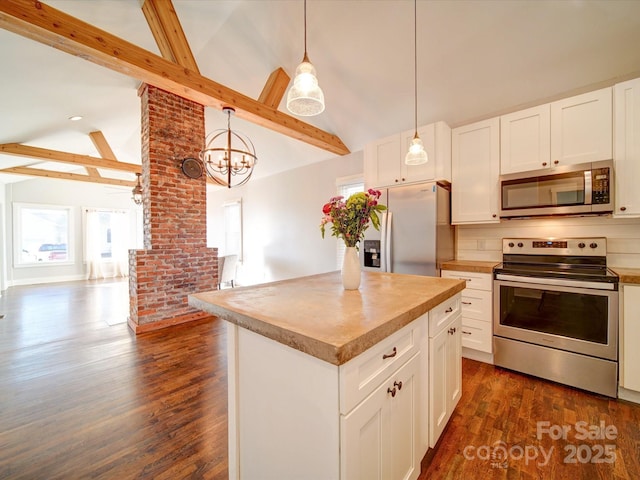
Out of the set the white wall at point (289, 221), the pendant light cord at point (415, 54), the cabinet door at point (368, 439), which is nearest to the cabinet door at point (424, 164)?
the pendant light cord at point (415, 54)

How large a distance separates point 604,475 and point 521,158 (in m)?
2.39

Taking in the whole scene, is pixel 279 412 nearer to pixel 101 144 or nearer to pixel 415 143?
pixel 415 143

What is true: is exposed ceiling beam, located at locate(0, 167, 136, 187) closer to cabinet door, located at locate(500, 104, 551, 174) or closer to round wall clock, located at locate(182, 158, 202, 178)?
round wall clock, located at locate(182, 158, 202, 178)

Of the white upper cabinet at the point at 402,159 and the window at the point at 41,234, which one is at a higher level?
the white upper cabinet at the point at 402,159

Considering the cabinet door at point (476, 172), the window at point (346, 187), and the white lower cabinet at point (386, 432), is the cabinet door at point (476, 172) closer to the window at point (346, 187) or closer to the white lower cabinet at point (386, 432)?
the window at point (346, 187)

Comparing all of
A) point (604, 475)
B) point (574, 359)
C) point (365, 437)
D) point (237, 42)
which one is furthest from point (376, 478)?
point (237, 42)

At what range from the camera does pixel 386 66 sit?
9.53ft

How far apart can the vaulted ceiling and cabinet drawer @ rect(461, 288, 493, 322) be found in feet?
6.81

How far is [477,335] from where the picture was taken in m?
2.56

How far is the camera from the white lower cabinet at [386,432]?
0.81 meters

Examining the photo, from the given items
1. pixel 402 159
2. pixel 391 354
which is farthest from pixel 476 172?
pixel 391 354

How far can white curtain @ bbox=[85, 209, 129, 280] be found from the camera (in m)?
7.49

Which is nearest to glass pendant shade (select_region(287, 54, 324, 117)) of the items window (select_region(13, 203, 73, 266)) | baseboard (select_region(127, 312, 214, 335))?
baseboard (select_region(127, 312, 214, 335))

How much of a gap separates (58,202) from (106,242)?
1.55 metres
